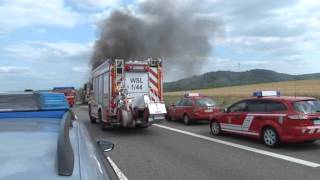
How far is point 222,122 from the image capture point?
16.8 meters

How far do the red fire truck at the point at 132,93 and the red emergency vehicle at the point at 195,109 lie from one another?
3096 millimetres

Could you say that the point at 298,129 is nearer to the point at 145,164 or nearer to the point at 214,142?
the point at 214,142

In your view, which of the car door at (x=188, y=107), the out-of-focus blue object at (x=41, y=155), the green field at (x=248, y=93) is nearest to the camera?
the out-of-focus blue object at (x=41, y=155)

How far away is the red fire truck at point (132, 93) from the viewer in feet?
60.9

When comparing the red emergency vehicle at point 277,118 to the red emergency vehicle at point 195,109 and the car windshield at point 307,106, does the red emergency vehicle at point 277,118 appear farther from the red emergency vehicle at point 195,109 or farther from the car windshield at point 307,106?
the red emergency vehicle at point 195,109

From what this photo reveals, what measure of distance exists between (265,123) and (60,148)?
12.2m

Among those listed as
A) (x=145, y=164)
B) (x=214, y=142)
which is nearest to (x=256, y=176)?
(x=145, y=164)

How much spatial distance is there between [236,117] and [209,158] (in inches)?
173

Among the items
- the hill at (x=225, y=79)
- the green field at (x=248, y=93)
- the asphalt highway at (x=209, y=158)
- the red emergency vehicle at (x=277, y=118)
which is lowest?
the asphalt highway at (x=209, y=158)

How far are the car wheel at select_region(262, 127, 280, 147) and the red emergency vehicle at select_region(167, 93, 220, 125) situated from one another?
8.09m

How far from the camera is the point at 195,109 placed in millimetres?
22234

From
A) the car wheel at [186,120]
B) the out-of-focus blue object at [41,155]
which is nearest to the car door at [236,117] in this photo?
the car wheel at [186,120]

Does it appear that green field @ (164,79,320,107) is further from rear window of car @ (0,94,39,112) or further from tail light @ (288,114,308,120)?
rear window of car @ (0,94,39,112)

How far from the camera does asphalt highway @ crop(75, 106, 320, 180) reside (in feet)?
31.2
